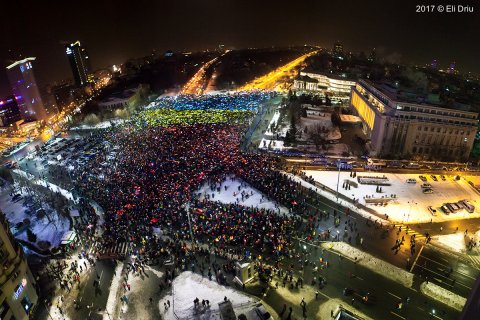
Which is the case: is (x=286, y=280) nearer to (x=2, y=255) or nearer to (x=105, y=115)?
(x=2, y=255)

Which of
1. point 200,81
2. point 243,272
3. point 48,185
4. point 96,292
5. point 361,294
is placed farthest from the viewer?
point 200,81

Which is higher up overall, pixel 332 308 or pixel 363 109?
pixel 363 109

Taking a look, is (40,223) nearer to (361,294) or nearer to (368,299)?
(361,294)

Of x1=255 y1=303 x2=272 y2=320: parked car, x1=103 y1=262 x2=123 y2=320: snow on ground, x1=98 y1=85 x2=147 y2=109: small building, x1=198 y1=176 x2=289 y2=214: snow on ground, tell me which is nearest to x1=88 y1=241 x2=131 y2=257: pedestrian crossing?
x1=103 y1=262 x2=123 y2=320: snow on ground

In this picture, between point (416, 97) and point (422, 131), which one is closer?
point (422, 131)

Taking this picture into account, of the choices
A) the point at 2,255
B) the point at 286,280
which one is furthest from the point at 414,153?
the point at 2,255

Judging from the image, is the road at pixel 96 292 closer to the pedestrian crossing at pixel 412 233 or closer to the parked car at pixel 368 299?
the parked car at pixel 368 299

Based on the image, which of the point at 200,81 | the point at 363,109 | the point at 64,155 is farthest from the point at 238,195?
the point at 200,81
